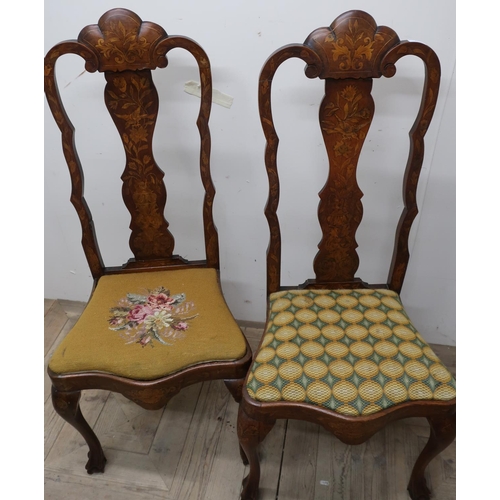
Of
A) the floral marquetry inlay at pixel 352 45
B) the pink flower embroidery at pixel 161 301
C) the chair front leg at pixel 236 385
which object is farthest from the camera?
Answer: the pink flower embroidery at pixel 161 301

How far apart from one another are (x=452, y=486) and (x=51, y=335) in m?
1.46

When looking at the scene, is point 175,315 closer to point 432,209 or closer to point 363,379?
point 363,379

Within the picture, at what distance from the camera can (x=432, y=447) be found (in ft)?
3.91

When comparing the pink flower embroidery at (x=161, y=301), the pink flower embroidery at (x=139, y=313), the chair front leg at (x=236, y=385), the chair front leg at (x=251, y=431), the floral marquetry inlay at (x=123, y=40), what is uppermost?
the floral marquetry inlay at (x=123, y=40)

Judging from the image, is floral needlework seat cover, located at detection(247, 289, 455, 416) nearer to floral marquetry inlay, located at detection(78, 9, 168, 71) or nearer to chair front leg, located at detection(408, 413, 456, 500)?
chair front leg, located at detection(408, 413, 456, 500)

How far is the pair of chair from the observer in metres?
1.07

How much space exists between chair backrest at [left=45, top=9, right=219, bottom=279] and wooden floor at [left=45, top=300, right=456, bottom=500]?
19.8 inches

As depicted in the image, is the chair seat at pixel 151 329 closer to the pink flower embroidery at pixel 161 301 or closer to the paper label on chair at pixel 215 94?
the pink flower embroidery at pixel 161 301

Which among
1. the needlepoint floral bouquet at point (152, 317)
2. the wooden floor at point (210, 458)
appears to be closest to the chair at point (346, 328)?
the wooden floor at point (210, 458)

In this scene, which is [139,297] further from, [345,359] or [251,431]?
[345,359]

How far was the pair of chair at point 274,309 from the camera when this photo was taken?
107cm

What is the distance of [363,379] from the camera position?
1.08m

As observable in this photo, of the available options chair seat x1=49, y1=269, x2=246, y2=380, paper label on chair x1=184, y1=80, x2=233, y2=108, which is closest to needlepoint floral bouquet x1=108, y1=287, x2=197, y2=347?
chair seat x1=49, y1=269, x2=246, y2=380

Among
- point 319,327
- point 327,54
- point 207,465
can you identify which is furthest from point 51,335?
point 327,54
